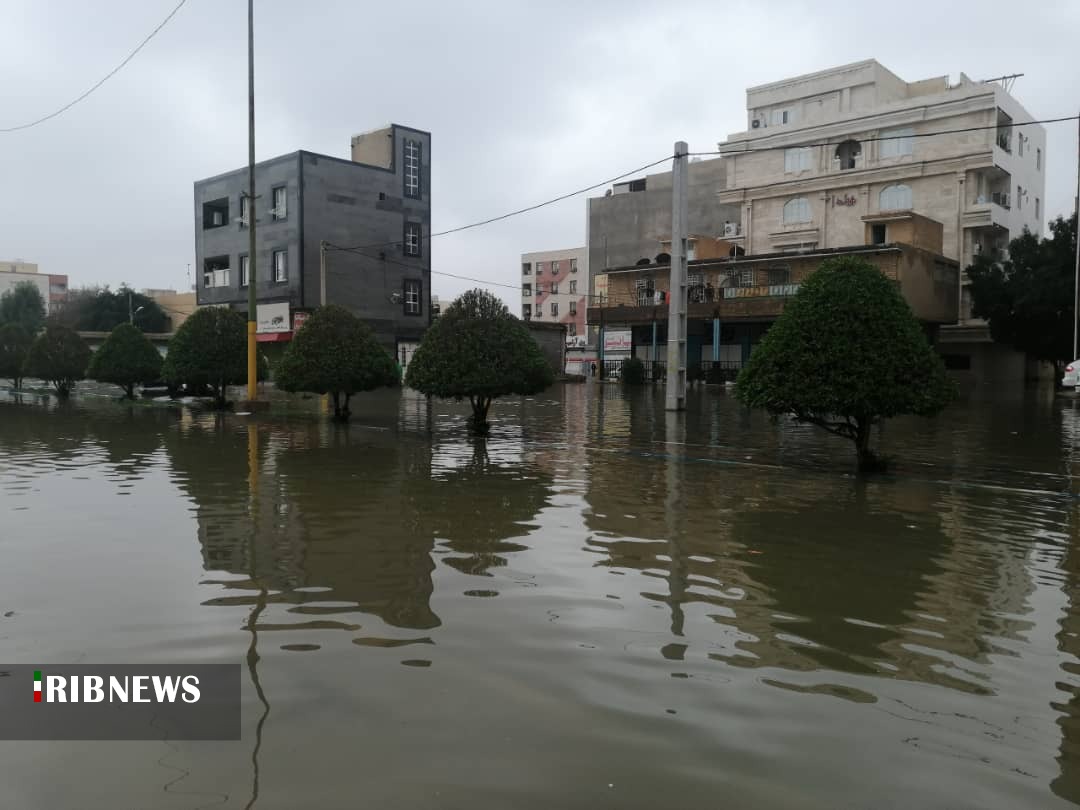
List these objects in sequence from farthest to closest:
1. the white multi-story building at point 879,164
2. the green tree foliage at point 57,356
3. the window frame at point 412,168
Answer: the window frame at point 412,168 < the white multi-story building at point 879,164 < the green tree foliage at point 57,356

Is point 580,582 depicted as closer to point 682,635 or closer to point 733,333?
point 682,635

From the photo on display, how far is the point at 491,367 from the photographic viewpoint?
17328mm

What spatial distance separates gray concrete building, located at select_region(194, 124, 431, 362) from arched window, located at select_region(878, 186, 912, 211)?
2776 cm

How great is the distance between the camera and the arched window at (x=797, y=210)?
180ft

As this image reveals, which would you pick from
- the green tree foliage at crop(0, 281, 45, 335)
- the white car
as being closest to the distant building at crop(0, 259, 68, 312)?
the green tree foliage at crop(0, 281, 45, 335)

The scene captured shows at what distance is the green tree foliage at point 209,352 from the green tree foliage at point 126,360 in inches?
164

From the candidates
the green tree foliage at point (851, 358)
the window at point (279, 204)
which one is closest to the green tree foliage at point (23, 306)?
the window at point (279, 204)

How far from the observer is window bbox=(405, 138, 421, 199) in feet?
166

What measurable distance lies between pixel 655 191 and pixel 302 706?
237 ft

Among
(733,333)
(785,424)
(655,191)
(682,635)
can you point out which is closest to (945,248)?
(733,333)

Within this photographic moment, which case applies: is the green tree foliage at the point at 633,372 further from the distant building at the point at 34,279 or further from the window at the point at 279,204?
the distant building at the point at 34,279

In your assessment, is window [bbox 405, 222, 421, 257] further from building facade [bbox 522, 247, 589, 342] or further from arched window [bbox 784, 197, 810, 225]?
building facade [bbox 522, 247, 589, 342]

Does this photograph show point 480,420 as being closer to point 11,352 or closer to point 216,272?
point 11,352

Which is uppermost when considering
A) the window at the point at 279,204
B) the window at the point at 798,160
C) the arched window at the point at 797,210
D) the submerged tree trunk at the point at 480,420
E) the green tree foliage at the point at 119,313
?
the window at the point at 798,160
